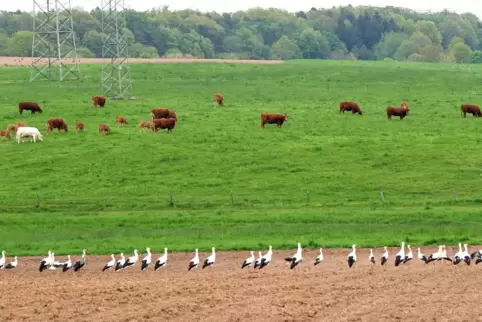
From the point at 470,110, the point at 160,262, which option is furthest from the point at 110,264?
the point at 470,110

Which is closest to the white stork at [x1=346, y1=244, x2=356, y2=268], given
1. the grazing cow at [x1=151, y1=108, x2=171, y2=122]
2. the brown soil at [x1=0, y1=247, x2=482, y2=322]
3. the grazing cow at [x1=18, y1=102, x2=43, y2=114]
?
the brown soil at [x1=0, y1=247, x2=482, y2=322]

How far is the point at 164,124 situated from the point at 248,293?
32230 millimetres

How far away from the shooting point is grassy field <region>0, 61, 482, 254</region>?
42406 mm

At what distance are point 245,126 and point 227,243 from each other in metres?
24.4

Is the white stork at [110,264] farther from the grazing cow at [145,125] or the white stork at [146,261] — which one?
the grazing cow at [145,125]

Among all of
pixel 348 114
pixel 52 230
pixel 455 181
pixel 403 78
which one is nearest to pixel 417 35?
pixel 403 78

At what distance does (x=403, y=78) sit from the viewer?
101 metres

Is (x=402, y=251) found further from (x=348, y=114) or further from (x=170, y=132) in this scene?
(x=348, y=114)

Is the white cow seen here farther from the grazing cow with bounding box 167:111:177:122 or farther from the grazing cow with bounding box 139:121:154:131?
the grazing cow with bounding box 167:111:177:122

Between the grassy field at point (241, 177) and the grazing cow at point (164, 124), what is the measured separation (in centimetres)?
39

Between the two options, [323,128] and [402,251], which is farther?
[323,128]

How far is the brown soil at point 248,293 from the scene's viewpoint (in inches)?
1112

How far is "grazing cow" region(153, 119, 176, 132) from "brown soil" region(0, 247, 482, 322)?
2516 cm

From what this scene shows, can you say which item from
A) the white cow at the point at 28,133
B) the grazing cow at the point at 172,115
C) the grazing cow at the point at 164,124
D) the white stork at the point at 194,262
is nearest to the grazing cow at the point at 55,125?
the white cow at the point at 28,133
